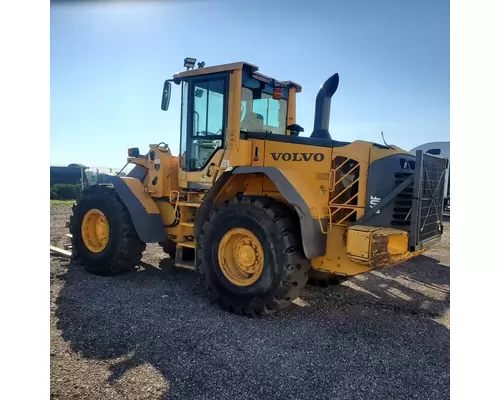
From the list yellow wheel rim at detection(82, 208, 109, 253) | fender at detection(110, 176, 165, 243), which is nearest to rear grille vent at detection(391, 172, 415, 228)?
fender at detection(110, 176, 165, 243)

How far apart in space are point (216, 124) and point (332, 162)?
1.46m

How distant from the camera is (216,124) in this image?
452 centimetres

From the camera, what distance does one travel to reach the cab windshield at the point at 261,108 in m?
4.48

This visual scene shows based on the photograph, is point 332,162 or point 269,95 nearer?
point 332,162

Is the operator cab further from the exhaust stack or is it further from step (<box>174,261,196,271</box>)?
step (<box>174,261,196,271</box>)

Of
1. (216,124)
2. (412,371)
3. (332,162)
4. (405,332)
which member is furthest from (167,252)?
(412,371)

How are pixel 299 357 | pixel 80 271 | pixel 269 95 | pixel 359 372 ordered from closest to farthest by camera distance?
pixel 359 372
pixel 299 357
pixel 269 95
pixel 80 271

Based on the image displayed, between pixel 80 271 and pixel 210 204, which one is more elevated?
pixel 210 204

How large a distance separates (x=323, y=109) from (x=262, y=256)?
182 centimetres

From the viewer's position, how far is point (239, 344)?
3168 mm

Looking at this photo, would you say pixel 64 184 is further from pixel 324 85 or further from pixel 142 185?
pixel 324 85

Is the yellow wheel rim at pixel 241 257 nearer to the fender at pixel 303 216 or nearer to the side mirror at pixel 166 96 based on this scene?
the fender at pixel 303 216

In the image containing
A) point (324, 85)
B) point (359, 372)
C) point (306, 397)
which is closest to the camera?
point (306, 397)

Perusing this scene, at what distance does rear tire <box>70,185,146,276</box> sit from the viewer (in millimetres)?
4938
